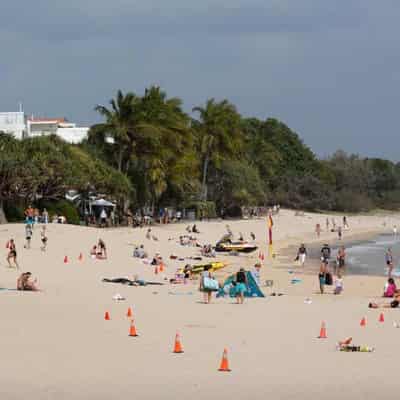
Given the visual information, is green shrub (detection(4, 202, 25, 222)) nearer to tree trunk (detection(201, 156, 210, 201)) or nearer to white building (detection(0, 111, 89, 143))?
white building (detection(0, 111, 89, 143))

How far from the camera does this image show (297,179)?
9794 cm

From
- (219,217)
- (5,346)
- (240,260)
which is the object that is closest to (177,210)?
(219,217)

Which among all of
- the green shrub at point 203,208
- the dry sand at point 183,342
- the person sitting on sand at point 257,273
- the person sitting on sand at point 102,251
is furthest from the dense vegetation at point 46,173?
the person sitting on sand at point 257,273

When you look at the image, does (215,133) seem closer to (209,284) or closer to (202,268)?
(202,268)

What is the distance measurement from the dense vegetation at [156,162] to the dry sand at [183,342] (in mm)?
18177

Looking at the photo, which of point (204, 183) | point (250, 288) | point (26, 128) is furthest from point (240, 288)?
point (26, 128)

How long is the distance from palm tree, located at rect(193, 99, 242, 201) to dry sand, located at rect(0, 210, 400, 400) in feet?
136

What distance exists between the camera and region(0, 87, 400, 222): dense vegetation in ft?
152

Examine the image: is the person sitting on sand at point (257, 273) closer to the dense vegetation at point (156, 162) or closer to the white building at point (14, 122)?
the dense vegetation at point (156, 162)

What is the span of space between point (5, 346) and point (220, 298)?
410 inches

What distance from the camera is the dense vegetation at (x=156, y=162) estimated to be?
46.4 metres

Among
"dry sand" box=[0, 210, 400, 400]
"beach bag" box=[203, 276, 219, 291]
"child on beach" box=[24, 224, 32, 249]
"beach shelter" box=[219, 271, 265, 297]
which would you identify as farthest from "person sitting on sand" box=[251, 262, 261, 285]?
"child on beach" box=[24, 224, 32, 249]

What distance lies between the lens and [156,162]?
56594 millimetres

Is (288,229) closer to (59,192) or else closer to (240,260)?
(59,192)
